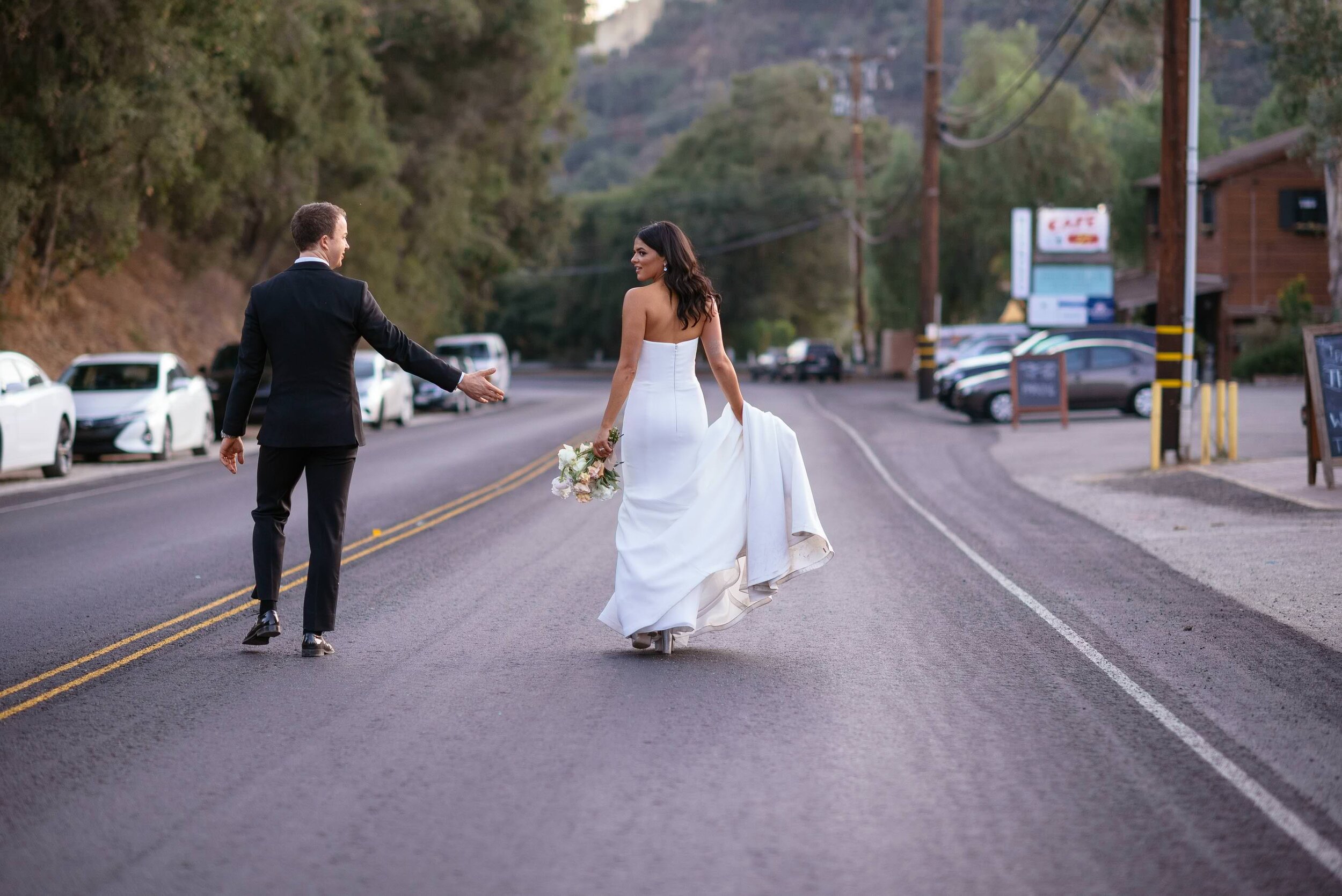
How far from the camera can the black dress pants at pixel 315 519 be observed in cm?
781

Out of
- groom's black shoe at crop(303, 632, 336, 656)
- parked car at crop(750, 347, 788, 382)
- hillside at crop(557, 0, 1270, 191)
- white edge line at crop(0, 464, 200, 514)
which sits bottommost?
parked car at crop(750, 347, 788, 382)

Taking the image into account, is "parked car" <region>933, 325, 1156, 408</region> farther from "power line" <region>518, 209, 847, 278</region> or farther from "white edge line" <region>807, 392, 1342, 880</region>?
"power line" <region>518, 209, 847, 278</region>

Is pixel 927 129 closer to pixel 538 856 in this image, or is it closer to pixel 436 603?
pixel 436 603

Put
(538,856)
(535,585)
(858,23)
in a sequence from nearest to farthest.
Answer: (538,856) < (535,585) < (858,23)

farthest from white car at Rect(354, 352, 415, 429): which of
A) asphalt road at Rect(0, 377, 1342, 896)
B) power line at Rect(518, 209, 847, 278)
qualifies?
power line at Rect(518, 209, 847, 278)

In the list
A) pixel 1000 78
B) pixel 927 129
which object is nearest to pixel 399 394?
pixel 927 129

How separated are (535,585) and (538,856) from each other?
5696 millimetres

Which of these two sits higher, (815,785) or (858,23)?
(858,23)

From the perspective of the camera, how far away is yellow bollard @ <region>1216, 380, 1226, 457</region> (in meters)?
20.0

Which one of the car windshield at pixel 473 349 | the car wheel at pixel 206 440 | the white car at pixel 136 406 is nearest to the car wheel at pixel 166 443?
the white car at pixel 136 406

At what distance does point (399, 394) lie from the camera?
114 ft

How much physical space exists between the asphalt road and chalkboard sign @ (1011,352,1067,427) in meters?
A: 17.3

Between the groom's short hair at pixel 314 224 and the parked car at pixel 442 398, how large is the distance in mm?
31996

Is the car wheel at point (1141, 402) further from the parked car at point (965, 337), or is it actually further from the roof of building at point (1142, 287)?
the roof of building at point (1142, 287)
